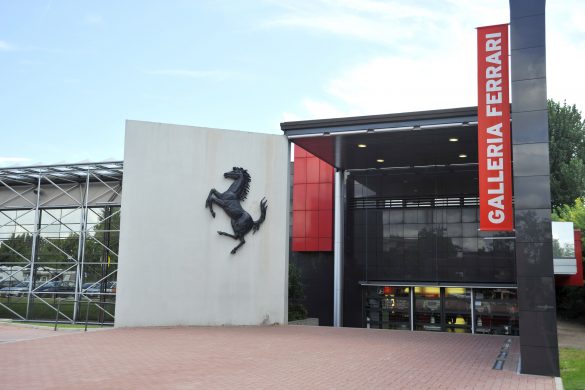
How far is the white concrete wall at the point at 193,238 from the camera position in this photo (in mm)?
17766

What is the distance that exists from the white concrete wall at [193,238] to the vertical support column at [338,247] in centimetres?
511

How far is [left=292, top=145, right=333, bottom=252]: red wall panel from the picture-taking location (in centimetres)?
2538

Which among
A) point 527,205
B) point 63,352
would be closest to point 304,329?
→ point 63,352

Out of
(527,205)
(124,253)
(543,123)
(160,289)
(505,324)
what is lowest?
(505,324)

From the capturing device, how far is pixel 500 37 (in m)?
12.3

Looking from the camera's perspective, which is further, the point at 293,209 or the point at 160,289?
the point at 293,209

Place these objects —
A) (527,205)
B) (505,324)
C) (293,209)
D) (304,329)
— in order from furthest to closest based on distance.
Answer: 1. (293,209)
2. (505,324)
3. (304,329)
4. (527,205)

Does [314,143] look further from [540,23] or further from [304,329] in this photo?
[540,23]

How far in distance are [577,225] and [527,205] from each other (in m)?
11.8

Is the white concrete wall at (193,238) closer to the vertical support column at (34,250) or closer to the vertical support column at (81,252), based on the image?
the vertical support column at (81,252)

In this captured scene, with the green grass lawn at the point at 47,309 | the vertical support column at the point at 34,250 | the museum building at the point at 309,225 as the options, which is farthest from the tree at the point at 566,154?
the vertical support column at the point at 34,250

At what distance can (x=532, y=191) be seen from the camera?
10.7m

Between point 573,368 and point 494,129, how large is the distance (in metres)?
5.32

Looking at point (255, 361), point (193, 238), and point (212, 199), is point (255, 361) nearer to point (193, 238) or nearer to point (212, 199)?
point (193, 238)
